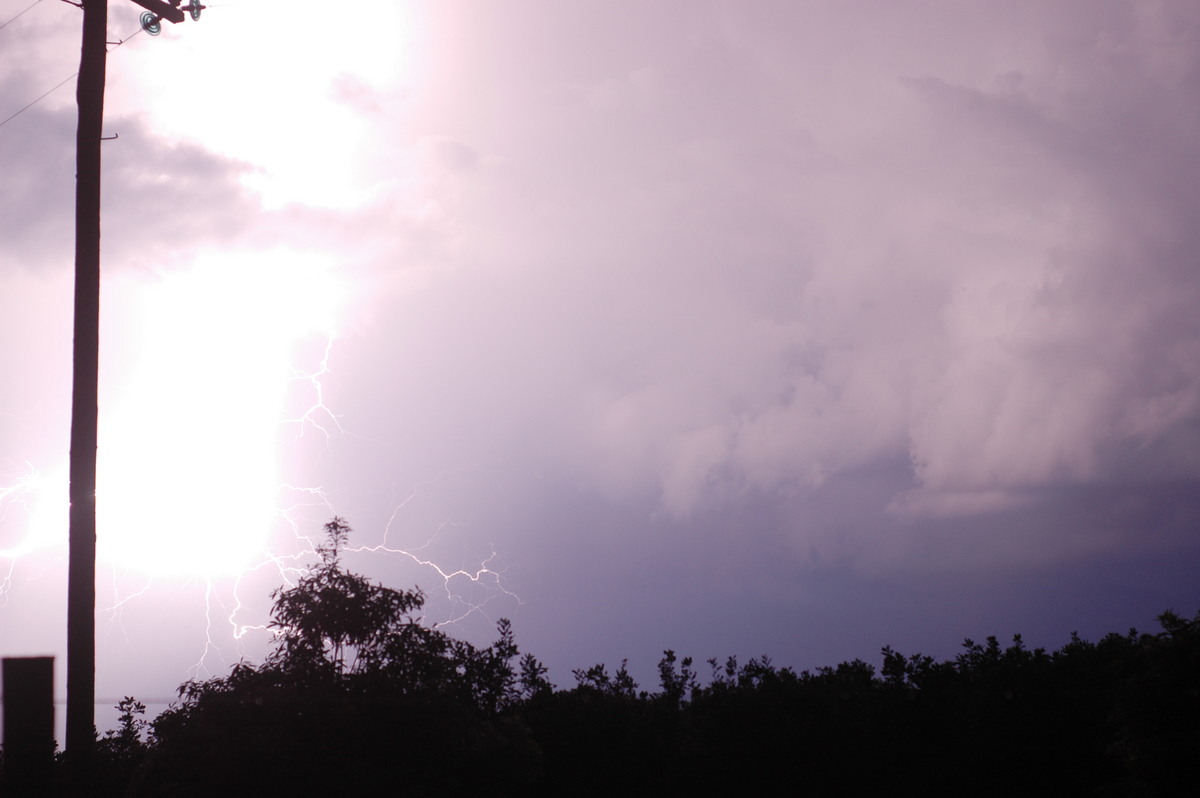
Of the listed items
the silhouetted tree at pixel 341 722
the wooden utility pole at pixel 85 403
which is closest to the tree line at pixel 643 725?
the silhouetted tree at pixel 341 722

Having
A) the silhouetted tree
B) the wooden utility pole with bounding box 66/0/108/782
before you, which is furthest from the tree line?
the wooden utility pole with bounding box 66/0/108/782

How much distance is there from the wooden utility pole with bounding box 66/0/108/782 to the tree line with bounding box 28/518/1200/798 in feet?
21.9

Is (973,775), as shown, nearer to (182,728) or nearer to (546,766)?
(546,766)

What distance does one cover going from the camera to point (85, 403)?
8.38m

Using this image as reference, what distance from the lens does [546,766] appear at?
73.0 feet

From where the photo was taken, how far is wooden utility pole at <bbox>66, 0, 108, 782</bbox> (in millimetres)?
7359

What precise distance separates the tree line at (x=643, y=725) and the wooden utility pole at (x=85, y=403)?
6.69m

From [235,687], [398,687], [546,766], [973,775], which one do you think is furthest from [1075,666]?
[235,687]

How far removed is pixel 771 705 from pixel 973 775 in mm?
5186

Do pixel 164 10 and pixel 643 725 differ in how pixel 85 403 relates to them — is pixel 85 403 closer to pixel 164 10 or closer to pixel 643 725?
pixel 164 10

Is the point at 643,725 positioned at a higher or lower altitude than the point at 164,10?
lower

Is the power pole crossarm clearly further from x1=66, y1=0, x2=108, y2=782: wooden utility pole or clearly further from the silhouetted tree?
the silhouetted tree

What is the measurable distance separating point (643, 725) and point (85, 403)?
60.2 ft

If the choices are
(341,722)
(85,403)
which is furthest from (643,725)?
(85,403)
